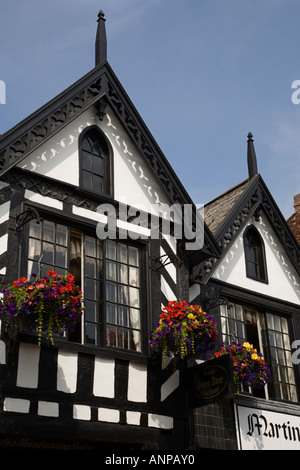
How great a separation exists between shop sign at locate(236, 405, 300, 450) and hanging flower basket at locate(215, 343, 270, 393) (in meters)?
0.58

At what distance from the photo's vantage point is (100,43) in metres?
12.1

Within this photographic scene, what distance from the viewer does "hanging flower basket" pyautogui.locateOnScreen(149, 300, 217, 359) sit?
10.1m

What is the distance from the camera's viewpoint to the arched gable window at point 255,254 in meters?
14.0

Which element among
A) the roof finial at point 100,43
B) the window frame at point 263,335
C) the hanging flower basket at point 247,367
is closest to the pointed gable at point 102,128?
the roof finial at point 100,43

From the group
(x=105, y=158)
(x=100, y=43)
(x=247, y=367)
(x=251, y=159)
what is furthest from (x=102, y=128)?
(x=247, y=367)

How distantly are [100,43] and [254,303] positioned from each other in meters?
6.10

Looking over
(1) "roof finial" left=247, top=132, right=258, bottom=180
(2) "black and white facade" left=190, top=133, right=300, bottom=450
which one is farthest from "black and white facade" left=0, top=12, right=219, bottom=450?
(1) "roof finial" left=247, top=132, right=258, bottom=180

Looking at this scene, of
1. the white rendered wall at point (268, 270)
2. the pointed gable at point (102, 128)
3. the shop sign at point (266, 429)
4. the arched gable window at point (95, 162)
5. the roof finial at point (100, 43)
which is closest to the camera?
the pointed gable at point (102, 128)

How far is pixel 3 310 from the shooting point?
8688 mm

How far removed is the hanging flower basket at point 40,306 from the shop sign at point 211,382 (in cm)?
251

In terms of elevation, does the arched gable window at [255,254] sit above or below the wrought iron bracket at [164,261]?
above

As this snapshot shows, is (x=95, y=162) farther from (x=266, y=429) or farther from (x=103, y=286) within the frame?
(x=266, y=429)

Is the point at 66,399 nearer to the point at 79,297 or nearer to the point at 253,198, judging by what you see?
the point at 79,297

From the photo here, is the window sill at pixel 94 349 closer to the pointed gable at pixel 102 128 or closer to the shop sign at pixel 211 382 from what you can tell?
the shop sign at pixel 211 382
